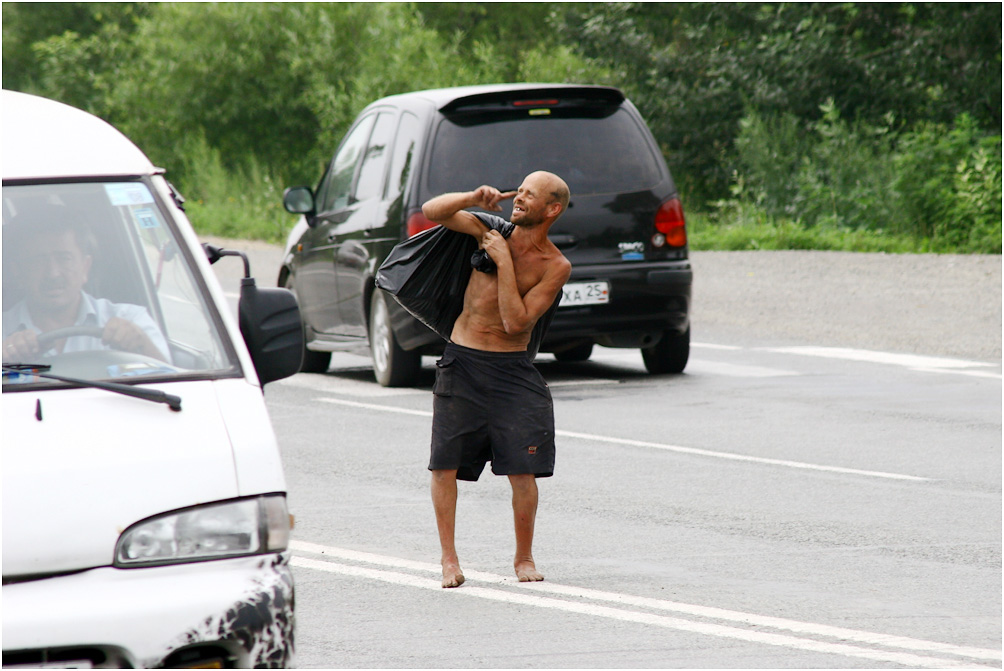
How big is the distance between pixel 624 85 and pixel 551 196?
26.1 metres

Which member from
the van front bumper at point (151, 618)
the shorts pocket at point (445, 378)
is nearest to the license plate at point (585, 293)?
the shorts pocket at point (445, 378)

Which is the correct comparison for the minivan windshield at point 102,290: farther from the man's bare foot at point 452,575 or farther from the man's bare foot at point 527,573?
the man's bare foot at point 527,573

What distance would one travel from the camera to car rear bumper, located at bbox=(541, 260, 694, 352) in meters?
11.4

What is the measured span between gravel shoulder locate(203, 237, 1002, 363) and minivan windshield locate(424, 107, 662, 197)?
332cm

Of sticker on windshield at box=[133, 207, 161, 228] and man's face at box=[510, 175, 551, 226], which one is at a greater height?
sticker on windshield at box=[133, 207, 161, 228]

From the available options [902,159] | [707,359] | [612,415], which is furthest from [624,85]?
[612,415]

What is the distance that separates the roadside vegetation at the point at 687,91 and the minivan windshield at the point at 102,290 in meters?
17.6

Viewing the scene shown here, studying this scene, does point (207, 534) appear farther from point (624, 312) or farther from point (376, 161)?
point (376, 161)

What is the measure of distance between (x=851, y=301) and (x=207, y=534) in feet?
45.6

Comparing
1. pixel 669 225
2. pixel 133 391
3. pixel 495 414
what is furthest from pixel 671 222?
pixel 133 391

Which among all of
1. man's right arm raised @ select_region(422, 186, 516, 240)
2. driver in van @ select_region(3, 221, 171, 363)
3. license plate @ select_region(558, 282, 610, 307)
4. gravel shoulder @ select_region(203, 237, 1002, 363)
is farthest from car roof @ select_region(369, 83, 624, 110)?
driver in van @ select_region(3, 221, 171, 363)

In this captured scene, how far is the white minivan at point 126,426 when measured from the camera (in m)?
3.61

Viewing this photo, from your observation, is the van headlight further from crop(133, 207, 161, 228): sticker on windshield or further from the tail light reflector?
the tail light reflector

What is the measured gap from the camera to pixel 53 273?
445 cm
